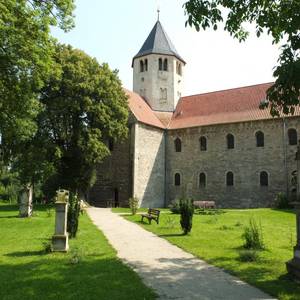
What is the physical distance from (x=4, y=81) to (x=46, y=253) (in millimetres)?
6297

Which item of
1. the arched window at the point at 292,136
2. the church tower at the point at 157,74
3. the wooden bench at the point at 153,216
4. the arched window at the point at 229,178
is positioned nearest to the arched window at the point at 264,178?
the arched window at the point at 229,178

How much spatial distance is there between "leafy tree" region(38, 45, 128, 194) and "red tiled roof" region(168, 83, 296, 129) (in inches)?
342

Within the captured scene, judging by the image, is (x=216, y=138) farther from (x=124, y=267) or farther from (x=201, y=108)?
(x=124, y=267)

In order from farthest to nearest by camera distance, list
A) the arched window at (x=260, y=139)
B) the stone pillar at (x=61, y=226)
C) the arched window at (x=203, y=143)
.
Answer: the arched window at (x=203, y=143)
the arched window at (x=260, y=139)
the stone pillar at (x=61, y=226)

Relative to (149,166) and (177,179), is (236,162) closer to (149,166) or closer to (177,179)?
(177,179)

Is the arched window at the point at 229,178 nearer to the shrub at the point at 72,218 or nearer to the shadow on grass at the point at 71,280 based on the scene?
the shrub at the point at 72,218

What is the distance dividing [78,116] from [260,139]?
48.1ft

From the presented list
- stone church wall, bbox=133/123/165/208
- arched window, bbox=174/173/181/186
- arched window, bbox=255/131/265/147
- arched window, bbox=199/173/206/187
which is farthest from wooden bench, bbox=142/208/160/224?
arched window, bbox=174/173/181/186

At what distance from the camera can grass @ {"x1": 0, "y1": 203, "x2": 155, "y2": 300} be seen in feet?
22.8

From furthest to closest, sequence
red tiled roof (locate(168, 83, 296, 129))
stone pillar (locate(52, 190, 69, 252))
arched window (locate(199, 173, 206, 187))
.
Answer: arched window (locate(199, 173, 206, 187)) → red tiled roof (locate(168, 83, 296, 129)) → stone pillar (locate(52, 190, 69, 252))

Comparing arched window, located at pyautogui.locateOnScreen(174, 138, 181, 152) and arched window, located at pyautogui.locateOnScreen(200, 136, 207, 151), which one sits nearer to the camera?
arched window, located at pyautogui.locateOnScreen(200, 136, 207, 151)

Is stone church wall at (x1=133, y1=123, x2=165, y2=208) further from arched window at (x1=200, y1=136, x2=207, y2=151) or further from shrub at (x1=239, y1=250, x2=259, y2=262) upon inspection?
shrub at (x1=239, y1=250, x2=259, y2=262)

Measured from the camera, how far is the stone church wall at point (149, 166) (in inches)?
1326

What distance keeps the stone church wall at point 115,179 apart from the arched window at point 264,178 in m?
10.6
